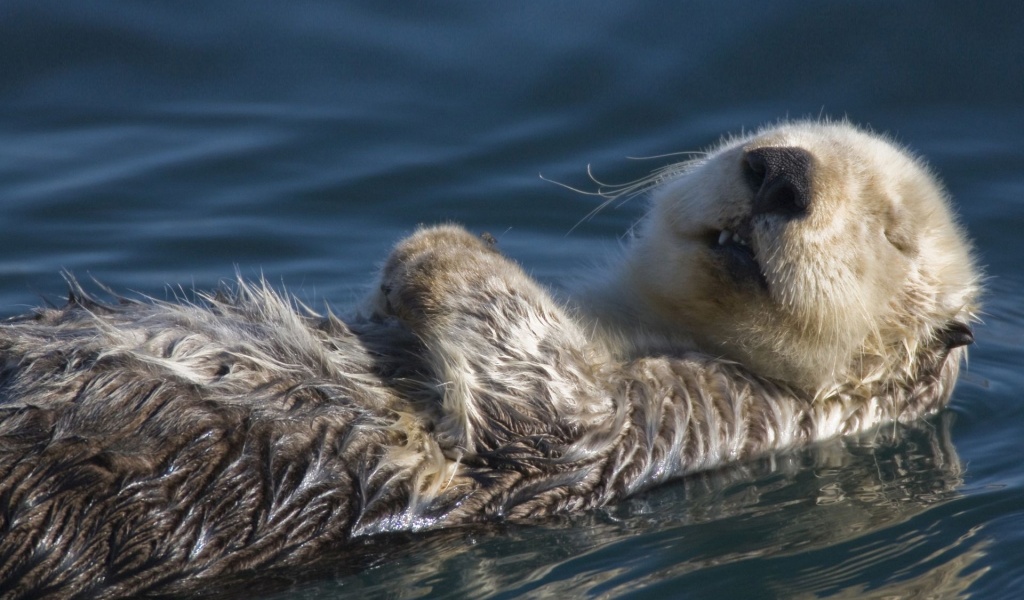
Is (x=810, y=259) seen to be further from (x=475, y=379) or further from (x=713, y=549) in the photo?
(x=475, y=379)

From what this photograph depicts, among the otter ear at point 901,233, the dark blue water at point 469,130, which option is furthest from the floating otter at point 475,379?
the dark blue water at point 469,130

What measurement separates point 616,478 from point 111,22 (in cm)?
529

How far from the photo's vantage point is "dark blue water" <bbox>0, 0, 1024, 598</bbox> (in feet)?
17.9

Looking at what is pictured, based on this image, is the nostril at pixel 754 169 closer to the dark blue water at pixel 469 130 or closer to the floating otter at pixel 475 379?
the floating otter at pixel 475 379

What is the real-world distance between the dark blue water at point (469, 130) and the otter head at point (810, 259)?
0.46 m

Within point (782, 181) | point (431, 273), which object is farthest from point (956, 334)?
point (431, 273)

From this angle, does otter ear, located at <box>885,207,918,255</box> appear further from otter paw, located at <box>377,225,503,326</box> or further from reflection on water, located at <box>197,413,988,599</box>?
otter paw, located at <box>377,225,503,326</box>

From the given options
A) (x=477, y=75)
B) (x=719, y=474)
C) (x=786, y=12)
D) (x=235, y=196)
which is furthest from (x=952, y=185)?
(x=235, y=196)

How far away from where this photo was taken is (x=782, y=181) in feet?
13.0

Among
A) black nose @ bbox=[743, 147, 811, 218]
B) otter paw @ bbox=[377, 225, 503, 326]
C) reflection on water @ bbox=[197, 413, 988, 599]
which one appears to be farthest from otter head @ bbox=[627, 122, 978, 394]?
otter paw @ bbox=[377, 225, 503, 326]

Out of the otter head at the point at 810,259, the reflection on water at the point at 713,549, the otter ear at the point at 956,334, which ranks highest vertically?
the otter head at the point at 810,259

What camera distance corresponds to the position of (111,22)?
7.99 meters

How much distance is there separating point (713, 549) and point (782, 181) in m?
1.16

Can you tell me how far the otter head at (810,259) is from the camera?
404 centimetres
